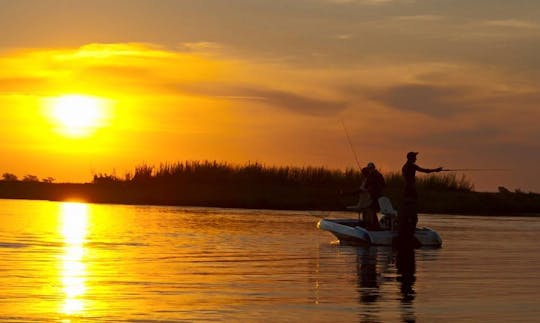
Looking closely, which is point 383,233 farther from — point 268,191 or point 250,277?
point 268,191

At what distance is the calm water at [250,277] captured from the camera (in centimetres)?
1298

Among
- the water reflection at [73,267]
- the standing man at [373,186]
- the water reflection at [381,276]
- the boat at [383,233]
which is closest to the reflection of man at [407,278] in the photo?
the water reflection at [381,276]

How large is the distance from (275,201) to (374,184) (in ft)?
89.3

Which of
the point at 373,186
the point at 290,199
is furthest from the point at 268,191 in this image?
the point at 373,186

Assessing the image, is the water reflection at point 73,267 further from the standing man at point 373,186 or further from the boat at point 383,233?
the standing man at point 373,186

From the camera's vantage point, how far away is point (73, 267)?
18.1 meters

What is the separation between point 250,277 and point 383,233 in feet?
29.9

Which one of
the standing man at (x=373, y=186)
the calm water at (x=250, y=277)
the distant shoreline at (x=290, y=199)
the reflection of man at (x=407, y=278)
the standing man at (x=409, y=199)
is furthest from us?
the distant shoreline at (x=290, y=199)

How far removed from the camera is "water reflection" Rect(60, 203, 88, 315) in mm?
13312

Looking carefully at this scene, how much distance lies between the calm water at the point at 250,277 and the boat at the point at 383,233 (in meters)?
0.34

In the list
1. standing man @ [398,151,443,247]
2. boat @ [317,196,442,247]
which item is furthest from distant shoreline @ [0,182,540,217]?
standing man @ [398,151,443,247]

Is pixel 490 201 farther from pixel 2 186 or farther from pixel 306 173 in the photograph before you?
pixel 2 186

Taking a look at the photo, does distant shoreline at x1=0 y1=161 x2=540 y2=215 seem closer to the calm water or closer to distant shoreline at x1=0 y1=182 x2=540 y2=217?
distant shoreline at x1=0 y1=182 x2=540 y2=217

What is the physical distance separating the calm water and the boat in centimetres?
34
